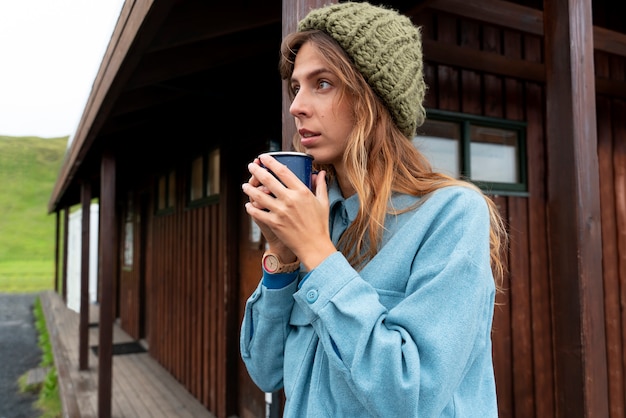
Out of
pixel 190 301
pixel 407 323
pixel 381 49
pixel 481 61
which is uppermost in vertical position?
pixel 481 61

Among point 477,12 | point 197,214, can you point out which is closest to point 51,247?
point 197,214

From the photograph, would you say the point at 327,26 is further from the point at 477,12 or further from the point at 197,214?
the point at 197,214

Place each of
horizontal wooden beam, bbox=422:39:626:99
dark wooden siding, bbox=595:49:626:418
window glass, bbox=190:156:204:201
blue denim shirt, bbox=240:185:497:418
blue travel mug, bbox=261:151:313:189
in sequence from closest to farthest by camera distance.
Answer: blue denim shirt, bbox=240:185:497:418
blue travel mug, bbox=261:151:313:189
horizontal wooden beam, bbox=422:39:626:99
dark wooden siding, bbox=595:49:626:418
window glass, bbox=190:156:204:201

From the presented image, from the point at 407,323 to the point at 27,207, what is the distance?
251 feet

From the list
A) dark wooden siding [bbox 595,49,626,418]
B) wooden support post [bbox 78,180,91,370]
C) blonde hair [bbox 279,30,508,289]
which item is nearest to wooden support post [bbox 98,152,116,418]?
wooden support post [bbox 78,180,91,370]

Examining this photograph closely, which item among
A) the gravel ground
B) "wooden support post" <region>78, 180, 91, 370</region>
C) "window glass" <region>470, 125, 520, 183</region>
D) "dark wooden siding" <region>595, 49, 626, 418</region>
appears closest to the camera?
"window glass" <region>470, 125, 520, 183</region>

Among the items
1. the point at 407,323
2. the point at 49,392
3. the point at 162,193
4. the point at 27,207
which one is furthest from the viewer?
the point at 27,207

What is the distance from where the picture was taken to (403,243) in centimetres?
87

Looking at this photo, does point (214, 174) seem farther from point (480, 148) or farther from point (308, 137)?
point (308, 137)

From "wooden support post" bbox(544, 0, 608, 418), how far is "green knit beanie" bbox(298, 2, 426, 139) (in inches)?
35.2

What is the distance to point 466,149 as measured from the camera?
327 cm

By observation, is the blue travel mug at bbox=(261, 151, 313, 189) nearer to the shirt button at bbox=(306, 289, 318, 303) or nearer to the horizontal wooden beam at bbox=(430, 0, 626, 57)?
the shirt button at bbox=(306, 289, 318, 303)

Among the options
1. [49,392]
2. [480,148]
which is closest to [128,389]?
[49,392]

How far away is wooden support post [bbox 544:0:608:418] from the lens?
161 cm
